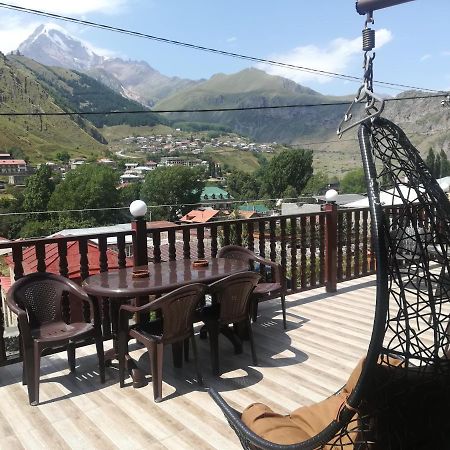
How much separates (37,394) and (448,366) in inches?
94.0

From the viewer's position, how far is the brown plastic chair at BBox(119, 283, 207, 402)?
110 inches

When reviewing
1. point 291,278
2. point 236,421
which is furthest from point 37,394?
point 291,278

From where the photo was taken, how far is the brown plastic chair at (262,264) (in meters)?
3.79

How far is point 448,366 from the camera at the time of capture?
4.54 feet

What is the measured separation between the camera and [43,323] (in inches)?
125

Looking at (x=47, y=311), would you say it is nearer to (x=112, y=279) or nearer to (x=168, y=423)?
(x=112, y=279)

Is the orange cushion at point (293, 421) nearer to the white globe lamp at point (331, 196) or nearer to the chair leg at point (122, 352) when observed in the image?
the chair leg at point (122, 352)

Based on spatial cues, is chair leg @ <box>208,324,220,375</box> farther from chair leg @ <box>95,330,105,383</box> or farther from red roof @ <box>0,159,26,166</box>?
red roof @ <box>0,159,26,166</box>

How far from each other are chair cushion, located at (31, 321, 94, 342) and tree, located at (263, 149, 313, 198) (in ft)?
261

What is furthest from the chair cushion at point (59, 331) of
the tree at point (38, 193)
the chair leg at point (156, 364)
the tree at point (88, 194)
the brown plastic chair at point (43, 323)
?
Answer: the tree at point (38, 193)

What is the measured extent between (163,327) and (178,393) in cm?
44

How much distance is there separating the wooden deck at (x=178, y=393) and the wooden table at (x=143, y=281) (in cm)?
30

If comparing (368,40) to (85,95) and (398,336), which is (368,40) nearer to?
(398,336)

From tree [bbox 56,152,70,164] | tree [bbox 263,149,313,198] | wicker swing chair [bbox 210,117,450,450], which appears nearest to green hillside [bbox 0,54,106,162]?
tree [bbox 56,152,70,164]
